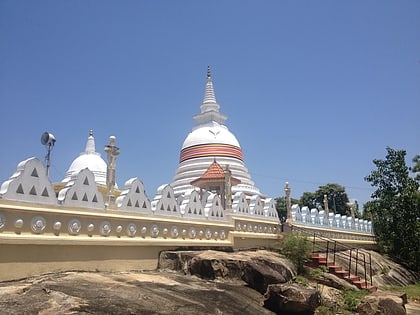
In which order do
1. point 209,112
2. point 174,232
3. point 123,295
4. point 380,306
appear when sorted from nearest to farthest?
point 123,295 < point 380,306 < point 174,232 < point 209,112

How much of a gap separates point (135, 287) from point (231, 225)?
6545 mm

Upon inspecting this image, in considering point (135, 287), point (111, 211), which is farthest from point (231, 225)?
point (135, 287)

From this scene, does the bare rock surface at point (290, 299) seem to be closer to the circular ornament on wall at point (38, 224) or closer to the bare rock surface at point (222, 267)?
the bare rock surface at point (222, 267)

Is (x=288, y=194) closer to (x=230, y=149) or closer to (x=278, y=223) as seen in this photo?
(x=278, y=223)

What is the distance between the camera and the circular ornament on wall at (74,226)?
25.9ft

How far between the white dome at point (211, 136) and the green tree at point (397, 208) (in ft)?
31.9

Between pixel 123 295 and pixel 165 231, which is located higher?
pixel 165 231

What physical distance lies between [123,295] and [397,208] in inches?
917

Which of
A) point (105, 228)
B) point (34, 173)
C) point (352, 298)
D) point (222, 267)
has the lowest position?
point (352, 298)

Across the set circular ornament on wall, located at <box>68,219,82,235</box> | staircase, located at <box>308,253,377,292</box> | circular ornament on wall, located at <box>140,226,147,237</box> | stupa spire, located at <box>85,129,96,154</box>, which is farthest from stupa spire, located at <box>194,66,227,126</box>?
circular ornament on wall, located at <box>68,219,82,235</box>

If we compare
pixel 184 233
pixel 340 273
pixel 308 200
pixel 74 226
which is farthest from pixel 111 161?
pixel 308 200

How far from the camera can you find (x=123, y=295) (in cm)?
615

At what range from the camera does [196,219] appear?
11.5 m

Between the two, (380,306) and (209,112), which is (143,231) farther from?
(209,112)
